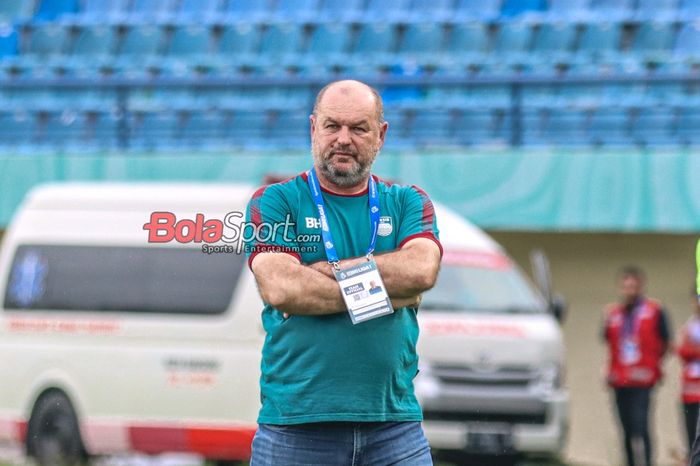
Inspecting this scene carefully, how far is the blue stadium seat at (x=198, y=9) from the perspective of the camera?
828 inches

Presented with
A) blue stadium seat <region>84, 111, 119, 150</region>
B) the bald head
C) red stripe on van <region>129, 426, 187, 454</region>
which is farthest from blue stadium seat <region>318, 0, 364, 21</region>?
the bald head

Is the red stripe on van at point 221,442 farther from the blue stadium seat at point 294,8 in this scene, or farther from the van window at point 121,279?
the blue stadium seat at point 294,8

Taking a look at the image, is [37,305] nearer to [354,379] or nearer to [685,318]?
[685,318]

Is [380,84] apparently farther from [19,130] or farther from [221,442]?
[221,442]

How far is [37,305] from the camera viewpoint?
1326cm

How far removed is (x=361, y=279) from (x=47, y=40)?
1718 centimetres

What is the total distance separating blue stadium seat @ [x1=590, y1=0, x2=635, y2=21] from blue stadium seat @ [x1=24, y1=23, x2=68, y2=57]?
7.15m

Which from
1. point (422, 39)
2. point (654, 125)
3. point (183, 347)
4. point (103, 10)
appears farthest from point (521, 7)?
point (183, 347)

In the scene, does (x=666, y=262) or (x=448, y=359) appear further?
(x=666, y=262)

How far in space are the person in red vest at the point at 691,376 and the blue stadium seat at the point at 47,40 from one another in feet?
38.0

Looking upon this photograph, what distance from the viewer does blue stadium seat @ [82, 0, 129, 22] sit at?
835 inches

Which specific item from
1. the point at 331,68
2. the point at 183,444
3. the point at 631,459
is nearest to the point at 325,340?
the point at 183,444

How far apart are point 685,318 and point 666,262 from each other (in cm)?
61

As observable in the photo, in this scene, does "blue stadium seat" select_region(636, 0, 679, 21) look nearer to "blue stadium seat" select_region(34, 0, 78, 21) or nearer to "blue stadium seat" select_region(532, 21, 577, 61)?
"blue stadium seat" select_region(532, 21, 577, 61)
